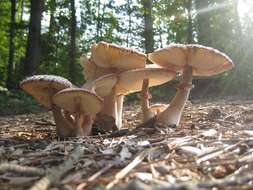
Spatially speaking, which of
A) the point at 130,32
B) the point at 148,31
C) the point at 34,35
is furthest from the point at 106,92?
the point at 130,32

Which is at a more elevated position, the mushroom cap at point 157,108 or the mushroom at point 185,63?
the mushroom at point 185,63

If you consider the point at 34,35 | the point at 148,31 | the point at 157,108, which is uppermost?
the point at 148,31

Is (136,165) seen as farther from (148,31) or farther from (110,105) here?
(148,31)

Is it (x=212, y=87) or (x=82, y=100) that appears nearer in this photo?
(x=82, y=100)

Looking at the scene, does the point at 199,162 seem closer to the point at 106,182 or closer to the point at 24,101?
the point at 106,182

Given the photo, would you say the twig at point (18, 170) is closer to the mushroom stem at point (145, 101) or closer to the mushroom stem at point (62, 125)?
the mushroom stem at point (62, 125)

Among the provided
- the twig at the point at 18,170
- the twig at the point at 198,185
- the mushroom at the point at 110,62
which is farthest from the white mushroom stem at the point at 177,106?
the twig at the point at 198,185

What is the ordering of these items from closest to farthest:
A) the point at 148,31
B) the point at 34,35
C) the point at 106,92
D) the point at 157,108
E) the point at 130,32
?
the point at 106,92
the point at 157,108
the point at 34,35
the point at 148,31
the point at 130,32

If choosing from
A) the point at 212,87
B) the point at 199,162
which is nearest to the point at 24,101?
the point at 212,87
